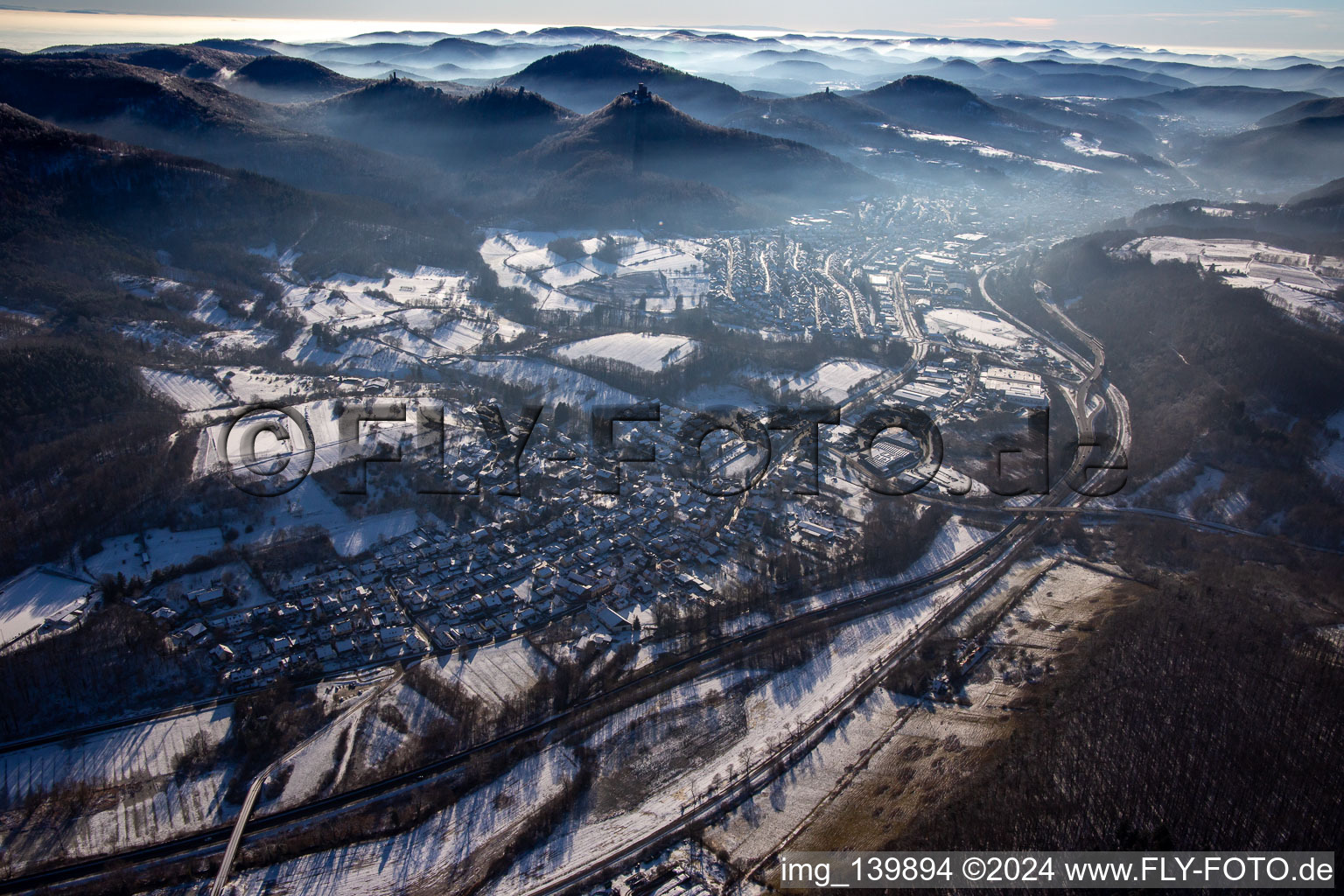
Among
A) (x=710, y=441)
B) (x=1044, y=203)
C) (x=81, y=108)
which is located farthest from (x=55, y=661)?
(x=1044, y=203)

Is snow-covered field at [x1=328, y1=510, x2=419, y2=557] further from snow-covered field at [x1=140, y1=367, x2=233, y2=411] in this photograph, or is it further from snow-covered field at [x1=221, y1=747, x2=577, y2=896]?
snow-covered field at [x1=140, y1=367, x2=233, y2=411]

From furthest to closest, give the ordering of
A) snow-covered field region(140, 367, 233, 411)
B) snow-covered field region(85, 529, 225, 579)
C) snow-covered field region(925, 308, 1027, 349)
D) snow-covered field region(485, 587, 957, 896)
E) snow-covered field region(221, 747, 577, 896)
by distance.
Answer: snow-covered field region(925, 308, 1027, 349) < snow-covered field region(140, 367, 233, 411) < snow-covered field region(85, 529, 225, 579) < snow-covered field region(485, 587, 957, 896) < snow-covered field region(221, 747, 577, 896)

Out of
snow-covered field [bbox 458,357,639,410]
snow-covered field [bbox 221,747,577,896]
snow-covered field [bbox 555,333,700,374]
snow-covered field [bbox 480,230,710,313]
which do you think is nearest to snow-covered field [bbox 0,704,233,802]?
snow-covered field [bbox 221,747,577,896]

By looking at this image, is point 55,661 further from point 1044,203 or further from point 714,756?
point 1044,203

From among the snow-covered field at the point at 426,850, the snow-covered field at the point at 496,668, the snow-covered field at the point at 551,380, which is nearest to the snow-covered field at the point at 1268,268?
the snow-covered field at the point at 551,380

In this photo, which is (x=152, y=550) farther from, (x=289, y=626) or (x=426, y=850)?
(x=426, y=850)

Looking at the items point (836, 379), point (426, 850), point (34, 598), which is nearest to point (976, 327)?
point (836, 379)

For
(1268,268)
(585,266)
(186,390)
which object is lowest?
(186,390)

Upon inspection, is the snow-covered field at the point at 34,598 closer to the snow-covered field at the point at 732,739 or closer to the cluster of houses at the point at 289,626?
the cluster of houses at the point at 289,626
